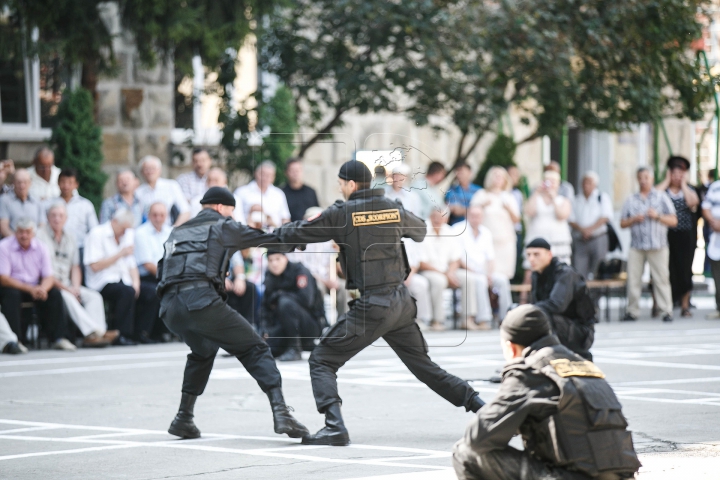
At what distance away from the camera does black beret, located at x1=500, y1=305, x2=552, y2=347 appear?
635 cm

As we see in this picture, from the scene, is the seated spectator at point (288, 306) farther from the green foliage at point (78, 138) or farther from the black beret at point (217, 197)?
the black beret at point (217, 197)

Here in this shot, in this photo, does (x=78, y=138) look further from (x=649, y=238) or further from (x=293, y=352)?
(x=649, y=238)

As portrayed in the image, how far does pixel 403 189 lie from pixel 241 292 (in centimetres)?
239

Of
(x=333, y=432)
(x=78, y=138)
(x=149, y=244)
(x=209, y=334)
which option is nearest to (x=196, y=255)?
(x=209, y=334)

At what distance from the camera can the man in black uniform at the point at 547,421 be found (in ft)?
19.6

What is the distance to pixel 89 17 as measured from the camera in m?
17.0

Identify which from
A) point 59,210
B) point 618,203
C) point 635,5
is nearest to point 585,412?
point 59,210

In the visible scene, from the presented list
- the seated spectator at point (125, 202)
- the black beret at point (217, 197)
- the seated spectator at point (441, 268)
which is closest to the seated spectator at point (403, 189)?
the seated spectator at point (441, 268)

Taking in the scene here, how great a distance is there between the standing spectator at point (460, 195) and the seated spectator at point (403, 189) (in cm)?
131

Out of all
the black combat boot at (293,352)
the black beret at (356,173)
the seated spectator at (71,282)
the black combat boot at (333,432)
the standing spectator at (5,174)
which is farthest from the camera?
the standing spectator at (5,174)

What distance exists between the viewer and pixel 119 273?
52.0 ft

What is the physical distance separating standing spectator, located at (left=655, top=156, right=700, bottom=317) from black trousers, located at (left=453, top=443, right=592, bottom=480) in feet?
44.9

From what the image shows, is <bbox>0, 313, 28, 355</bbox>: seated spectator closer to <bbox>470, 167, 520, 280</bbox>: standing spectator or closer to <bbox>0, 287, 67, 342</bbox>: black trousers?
<bbox>0, 287, 67, 342</bbox>: black trousers

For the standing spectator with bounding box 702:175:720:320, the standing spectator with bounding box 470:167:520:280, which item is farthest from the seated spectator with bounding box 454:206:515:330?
the standing spectator with bounding box 702:175:720:320
